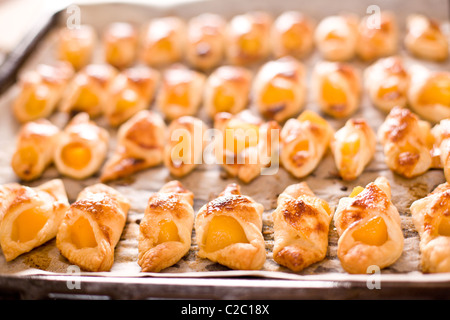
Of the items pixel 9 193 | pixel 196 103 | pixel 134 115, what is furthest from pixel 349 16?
pixel 9 193

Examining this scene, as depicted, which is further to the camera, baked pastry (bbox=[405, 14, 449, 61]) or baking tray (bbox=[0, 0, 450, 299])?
baked pastry (bbox=[405, 14, 449, 61])

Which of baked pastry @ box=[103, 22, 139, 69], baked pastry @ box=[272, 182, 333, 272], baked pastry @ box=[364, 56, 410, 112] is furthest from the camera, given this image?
baked pastry @ box=[103, 22, 139, 69]

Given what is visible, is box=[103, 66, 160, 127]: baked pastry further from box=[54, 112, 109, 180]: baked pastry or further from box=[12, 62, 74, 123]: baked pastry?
box=[12, 62, 74, 123]: baked pastry

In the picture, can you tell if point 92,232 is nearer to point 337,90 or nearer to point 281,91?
point 281,91

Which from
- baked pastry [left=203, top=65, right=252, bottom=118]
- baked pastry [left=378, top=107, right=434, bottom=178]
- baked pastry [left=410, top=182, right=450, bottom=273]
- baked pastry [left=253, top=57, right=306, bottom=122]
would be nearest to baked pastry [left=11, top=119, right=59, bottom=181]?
baked pastry [left=203, top=65, right=252, bottom=118]

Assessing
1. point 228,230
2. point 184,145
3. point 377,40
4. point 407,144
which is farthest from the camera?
point 377,40

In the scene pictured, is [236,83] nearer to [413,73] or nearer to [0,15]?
[413,73]

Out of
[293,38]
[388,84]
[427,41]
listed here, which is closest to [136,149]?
[293,38]
